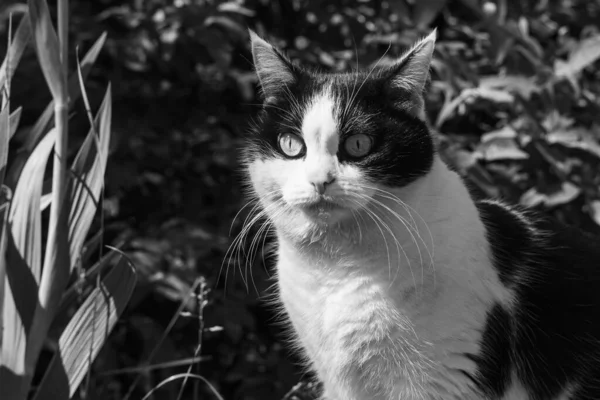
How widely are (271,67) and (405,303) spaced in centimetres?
58

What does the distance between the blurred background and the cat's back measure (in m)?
0.60

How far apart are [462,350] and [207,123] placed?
120 centimetres

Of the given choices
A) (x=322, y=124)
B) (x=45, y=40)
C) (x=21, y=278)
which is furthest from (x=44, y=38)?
(x=322, y=124)

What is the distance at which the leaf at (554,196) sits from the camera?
2.21 metres

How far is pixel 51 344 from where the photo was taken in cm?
207

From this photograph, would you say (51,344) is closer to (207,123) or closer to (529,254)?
(207,123)

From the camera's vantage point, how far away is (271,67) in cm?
162

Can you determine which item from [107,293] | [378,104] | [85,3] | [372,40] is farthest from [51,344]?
[372,40]

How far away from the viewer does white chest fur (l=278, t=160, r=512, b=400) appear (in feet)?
4.74

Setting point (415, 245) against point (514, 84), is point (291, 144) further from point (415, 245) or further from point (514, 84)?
point (514, 84)

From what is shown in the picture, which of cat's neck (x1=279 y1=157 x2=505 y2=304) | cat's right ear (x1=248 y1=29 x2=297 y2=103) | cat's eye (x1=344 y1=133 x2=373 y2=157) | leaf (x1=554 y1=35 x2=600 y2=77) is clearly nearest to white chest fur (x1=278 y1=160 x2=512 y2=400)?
cat's neck (x1=279 y1=157 x2=505 y2=304)

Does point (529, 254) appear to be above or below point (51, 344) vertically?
above

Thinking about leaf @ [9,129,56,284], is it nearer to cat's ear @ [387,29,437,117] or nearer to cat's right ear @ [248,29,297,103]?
cat's right ear @ [248,29,297,103]

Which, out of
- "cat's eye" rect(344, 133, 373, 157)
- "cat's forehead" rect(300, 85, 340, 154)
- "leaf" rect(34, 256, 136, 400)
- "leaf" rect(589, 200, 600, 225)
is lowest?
"leaf" rect(589, 200, 600, 225)
